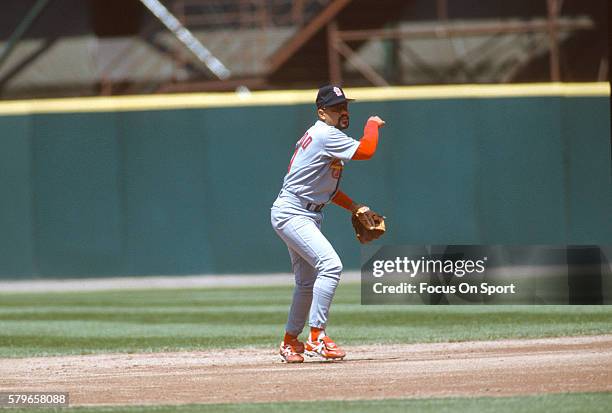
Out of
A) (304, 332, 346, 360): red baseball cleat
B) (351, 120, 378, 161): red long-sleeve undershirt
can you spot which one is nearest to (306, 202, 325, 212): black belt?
(351, 120, 378, 161): red long-sleeve undershirt

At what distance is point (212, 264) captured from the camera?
17.4 m

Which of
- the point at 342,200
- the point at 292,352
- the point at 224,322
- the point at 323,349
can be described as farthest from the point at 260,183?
the point at 323,349

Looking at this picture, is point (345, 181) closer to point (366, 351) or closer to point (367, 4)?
point (367, 4)

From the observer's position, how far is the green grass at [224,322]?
10.1m

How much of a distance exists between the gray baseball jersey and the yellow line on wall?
9672mm

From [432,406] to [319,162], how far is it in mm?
2271

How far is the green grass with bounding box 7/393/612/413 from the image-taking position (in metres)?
5.80

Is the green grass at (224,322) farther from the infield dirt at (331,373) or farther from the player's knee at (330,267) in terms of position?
the player's knee at (330,267)

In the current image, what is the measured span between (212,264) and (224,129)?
192cm

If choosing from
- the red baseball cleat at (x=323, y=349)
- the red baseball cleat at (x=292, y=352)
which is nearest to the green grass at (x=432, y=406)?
the red baseball cleat at (x=323, y=349)

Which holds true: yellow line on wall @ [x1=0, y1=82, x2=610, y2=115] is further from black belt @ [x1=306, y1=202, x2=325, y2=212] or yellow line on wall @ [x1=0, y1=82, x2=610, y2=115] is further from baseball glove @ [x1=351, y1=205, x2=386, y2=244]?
black belt @ [x1=306, y1=202, x2=325, y2=212]

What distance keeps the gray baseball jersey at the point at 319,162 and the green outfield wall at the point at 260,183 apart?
9123 millimetres

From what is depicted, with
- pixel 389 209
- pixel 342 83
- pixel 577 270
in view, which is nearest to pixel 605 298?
pixel 577 270

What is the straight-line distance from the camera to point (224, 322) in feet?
39.6
